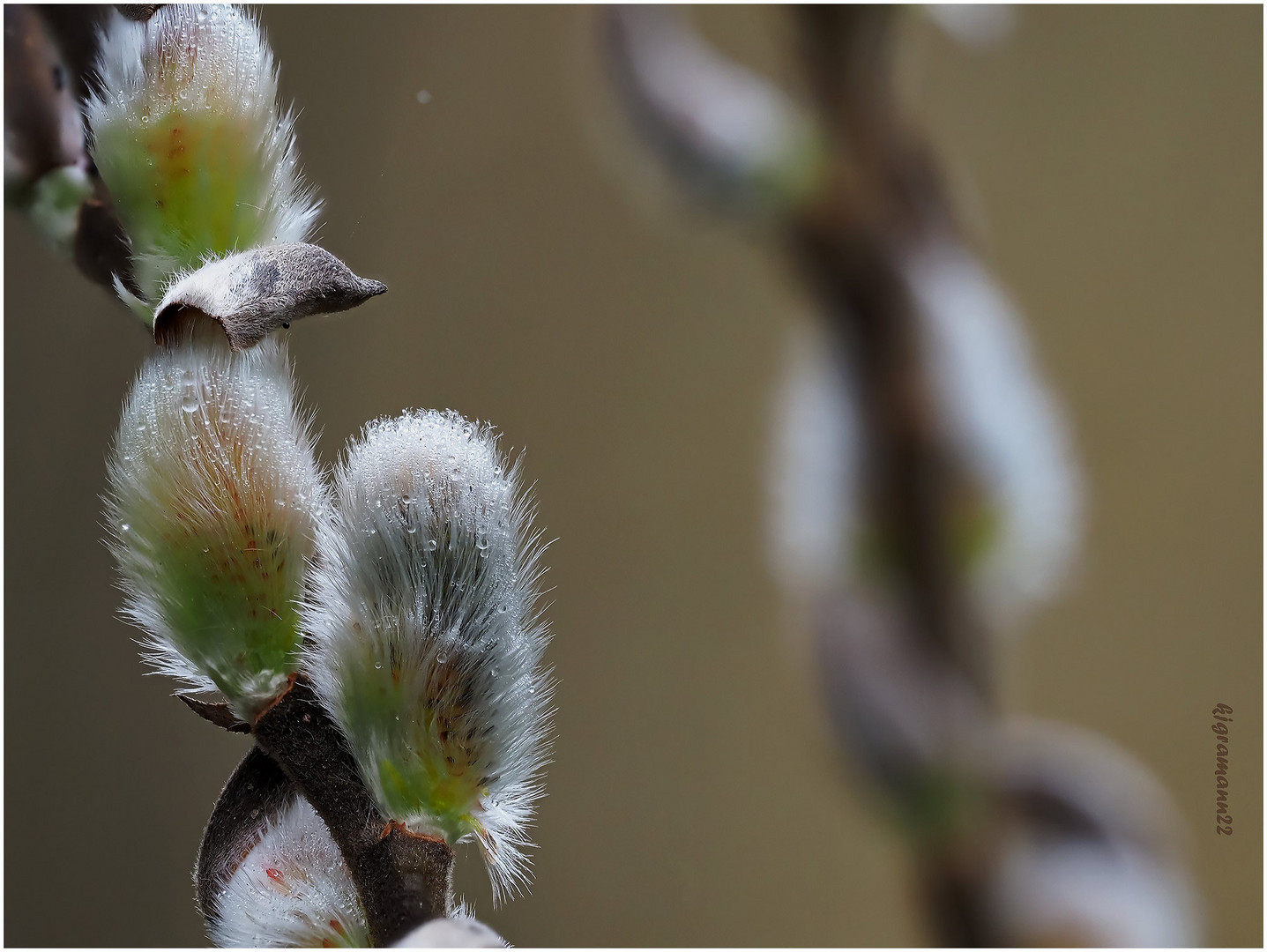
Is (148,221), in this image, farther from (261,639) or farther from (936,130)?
(936,130)

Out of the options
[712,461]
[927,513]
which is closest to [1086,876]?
[927,513]

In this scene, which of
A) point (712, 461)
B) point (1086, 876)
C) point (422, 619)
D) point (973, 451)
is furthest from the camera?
point (712, 461)

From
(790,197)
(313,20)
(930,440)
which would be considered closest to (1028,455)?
(930,440)

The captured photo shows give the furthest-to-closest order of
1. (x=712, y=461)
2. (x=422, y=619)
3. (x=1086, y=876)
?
(x=712, y=461) < (x=1086, y=876) < (x=422, y=619)

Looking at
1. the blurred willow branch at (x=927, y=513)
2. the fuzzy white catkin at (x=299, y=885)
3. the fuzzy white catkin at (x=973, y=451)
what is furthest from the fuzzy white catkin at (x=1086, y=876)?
the fuzzy white catkin at (x=299, y=885)

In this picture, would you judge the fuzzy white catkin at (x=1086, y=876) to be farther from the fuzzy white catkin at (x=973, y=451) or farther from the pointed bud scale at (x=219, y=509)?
the pointed bud scale at (x=219, y=509)

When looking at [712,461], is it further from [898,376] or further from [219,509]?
[219,509]

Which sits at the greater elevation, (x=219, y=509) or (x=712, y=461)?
(x=712, y=461)

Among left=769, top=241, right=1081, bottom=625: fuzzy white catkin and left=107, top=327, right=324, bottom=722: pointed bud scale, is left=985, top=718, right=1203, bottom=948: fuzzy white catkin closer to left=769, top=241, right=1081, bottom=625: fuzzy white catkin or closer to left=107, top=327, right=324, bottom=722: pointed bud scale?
left=769, top=241, right=1081, bottom=625: fuzzy white catkin
